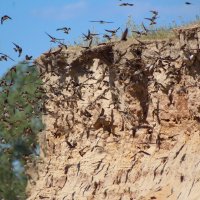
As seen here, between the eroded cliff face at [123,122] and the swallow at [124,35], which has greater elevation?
the swallow at [124,35]

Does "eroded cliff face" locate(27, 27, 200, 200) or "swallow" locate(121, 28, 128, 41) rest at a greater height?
"swallow" locate(121, 28, 128, 41)

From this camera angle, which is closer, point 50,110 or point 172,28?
point 172,28

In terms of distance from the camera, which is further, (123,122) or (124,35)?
(123,122)

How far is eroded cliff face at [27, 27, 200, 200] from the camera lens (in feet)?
42.0

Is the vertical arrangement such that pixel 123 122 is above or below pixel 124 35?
below

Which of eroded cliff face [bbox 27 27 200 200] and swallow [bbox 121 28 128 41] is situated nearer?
eroded cliff face [bbox 27 27 200 200]

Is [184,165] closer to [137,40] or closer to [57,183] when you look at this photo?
[137,40]

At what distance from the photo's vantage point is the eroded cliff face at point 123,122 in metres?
12.8

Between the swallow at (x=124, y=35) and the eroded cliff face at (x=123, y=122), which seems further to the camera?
the swallow at (x=124, y=35)

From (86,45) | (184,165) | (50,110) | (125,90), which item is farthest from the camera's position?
(50,110)

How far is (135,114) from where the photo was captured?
48.3 feet

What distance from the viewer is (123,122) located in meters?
15.1

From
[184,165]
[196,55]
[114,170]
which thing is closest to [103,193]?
[114,170]

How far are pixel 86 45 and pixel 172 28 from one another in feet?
10.0
